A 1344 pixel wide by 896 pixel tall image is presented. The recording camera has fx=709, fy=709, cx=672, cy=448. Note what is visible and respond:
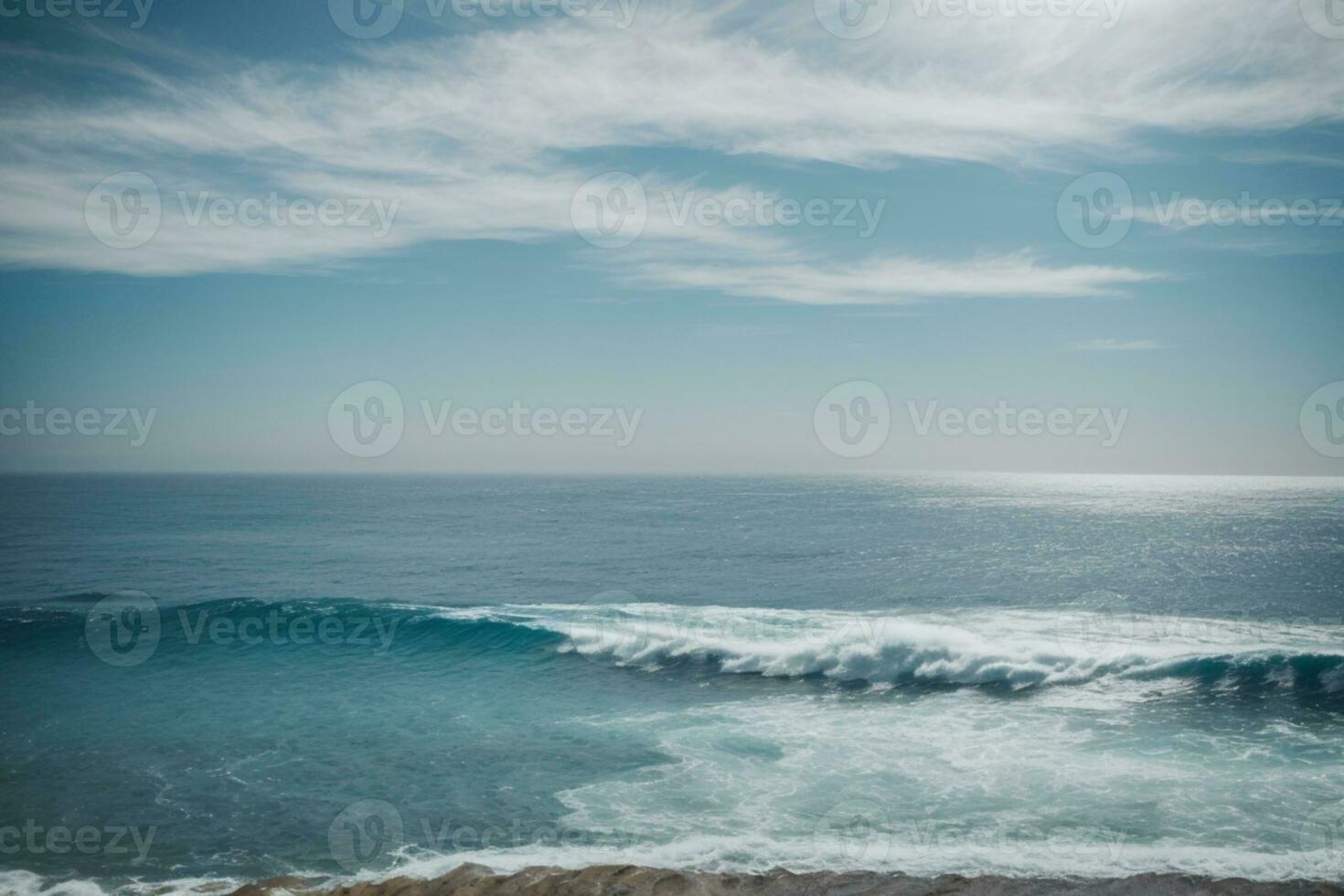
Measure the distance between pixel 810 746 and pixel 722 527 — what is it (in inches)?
1930

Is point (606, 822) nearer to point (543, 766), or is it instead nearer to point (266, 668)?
point (543, 766)

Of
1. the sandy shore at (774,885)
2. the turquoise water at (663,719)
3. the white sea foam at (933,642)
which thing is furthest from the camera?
the white sea foam at (933,642)

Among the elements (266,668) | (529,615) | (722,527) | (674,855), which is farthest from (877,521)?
(674,855)

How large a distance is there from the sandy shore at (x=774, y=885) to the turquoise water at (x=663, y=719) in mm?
847

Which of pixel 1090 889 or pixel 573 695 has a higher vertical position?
pixel 1090 889

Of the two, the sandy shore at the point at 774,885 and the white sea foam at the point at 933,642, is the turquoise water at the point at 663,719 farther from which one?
the sandy shore at the point at 774,885

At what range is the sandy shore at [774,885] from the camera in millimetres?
8852

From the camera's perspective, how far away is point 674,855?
10570 millimetres

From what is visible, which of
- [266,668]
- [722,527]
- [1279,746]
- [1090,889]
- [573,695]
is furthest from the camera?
[722,527]

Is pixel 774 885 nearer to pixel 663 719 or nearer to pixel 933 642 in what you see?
pixel 663 719

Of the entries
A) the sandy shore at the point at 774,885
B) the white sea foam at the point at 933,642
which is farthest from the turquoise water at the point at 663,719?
the sandy shore at the point at 774,885

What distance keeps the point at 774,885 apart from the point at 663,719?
8.66 m

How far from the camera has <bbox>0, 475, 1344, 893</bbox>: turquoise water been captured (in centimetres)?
1122

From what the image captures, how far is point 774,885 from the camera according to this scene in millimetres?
9203
